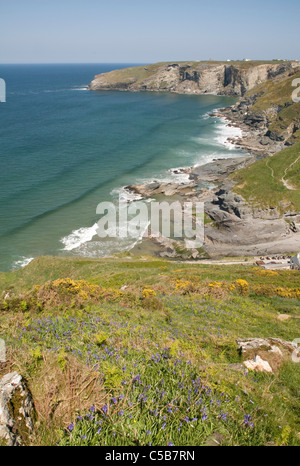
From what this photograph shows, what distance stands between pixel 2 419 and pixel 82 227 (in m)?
46.2

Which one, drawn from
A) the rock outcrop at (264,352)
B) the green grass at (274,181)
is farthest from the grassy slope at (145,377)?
the green grass at (274,181)

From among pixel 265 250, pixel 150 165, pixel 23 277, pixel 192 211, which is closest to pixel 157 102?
pixel 150 165

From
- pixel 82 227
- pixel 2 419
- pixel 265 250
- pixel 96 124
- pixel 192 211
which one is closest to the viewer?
pixel 2 419

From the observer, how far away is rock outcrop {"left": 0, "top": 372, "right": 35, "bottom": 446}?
16.1 feet

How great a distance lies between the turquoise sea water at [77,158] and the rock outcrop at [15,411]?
38.0 meters

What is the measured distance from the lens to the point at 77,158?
76.5 m

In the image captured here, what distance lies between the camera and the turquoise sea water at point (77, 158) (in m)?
47.3

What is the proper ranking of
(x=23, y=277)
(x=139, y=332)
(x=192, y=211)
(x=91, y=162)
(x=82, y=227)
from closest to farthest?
(x=139, y=332), (x=23, y=277), (x=82, y=227), (x=192, y=211), (x=91, y=162)

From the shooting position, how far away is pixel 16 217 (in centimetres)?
5106

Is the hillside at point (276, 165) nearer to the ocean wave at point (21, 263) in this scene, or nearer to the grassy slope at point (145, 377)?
the ocean wave at point (21, 263)

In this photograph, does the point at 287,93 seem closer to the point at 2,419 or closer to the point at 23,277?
the point at 23,277

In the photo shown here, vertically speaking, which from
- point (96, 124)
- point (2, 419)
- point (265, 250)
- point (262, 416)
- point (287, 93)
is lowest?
point (265, 250)

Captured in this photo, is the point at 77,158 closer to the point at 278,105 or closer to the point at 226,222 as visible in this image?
the point at 226,222

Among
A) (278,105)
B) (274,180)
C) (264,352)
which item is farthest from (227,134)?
(264,352)
